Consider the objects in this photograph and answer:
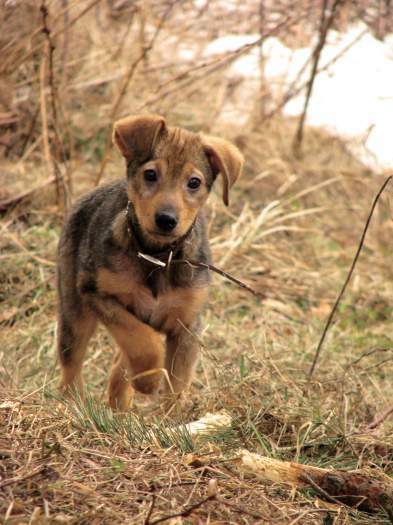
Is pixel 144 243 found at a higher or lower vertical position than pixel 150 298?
higher

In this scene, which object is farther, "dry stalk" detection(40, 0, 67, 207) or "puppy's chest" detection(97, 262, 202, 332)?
"dry stalk" detection(40, 0, 67, 207)

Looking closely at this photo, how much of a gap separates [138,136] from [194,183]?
41 cm

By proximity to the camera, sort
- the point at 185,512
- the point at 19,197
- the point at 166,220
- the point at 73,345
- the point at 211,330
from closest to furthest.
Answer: the point at 185,512
the point at 166,220
the point at 73,345
the point at 211,330
the point at 19,197

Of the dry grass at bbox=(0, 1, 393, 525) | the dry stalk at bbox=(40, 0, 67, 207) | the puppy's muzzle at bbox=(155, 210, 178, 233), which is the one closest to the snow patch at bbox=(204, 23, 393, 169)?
the dry grass at bbox=(0, 1, 393, 525)

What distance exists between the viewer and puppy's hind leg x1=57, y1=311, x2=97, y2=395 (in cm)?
574

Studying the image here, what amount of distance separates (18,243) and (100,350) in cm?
155

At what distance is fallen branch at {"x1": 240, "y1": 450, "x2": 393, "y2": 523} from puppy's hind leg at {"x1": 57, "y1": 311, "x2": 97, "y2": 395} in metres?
2.06

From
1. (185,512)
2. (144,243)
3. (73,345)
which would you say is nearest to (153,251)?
(144,243)

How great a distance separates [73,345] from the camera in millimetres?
5766

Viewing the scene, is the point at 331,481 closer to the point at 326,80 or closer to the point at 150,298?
the point at 150,298

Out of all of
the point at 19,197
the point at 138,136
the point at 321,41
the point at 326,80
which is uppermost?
the point at 138,136

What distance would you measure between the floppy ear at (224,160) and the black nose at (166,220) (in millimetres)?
542

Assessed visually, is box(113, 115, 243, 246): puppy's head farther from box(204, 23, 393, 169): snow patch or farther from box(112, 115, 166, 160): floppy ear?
box(204, 23, 393, 169): snow patch

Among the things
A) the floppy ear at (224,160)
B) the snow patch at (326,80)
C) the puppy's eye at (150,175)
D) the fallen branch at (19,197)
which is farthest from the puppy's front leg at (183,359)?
the snow patch at (326,80)
